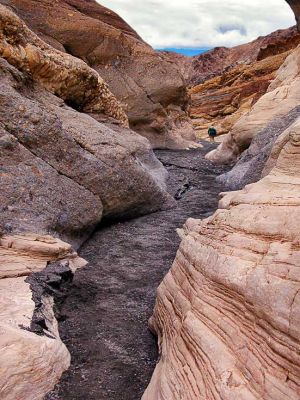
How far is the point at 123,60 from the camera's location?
1013 inches

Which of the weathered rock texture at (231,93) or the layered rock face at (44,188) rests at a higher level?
the weathered rock texture at (231,93)

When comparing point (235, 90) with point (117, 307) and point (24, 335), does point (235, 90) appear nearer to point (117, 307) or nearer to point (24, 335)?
point (117, 307)

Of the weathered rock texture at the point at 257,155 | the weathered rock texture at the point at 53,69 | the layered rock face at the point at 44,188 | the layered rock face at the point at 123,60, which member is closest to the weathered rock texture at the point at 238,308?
the layered rock face at the point at 44,188

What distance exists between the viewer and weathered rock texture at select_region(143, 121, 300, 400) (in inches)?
153

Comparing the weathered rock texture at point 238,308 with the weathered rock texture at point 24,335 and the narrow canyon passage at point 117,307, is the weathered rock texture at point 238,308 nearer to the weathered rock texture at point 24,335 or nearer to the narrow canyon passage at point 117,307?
the narrow canyon passage at point 117,307

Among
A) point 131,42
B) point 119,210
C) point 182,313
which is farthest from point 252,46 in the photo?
point 182,313

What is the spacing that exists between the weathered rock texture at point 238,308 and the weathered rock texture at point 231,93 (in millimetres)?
38233

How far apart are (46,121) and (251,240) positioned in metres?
6.56

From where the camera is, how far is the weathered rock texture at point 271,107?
16844 mm

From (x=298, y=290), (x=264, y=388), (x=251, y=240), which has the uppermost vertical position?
(x=251, y=240)

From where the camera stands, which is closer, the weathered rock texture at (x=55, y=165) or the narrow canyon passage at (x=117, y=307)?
the narrow canyon passage at (x=117, y=307)

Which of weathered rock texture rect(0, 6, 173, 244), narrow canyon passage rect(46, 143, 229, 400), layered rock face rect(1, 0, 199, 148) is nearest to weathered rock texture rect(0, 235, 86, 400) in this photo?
narrow canyon passage rect(46, 143, 229, 400)

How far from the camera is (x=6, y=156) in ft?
30.1

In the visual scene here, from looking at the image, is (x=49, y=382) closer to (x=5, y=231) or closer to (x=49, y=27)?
(x=5, y=231)
